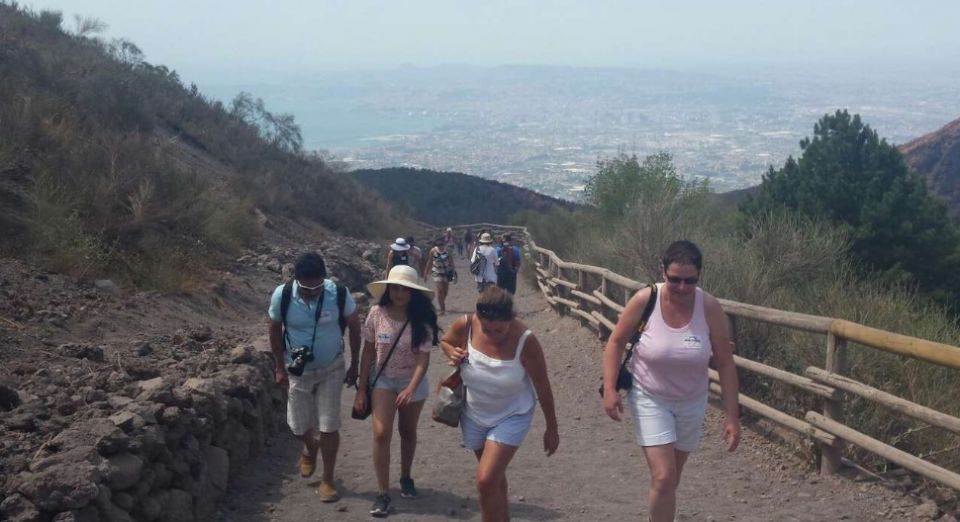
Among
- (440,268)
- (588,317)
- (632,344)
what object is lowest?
(588,317)

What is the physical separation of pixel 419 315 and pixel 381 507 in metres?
1.24

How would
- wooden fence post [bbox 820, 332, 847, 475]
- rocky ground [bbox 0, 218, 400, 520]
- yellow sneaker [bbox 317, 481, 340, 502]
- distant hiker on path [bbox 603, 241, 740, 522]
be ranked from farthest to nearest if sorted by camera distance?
wooden fence post [bbox 820, 332, 847, 475] < yellow sneaker [bbox 317, 481, 340, 502] < distant hiker on path [bbox 603, 241, 740, 522] < rocky ground [bbox 0, 218, 400, 520]

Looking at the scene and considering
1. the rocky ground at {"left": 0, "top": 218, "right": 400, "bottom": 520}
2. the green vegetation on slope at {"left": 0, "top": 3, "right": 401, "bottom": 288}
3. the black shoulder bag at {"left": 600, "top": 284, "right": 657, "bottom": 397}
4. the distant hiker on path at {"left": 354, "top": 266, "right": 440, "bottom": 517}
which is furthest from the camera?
the green vegetation on slope at {"left": 0, "top": 3, "right": 401, "bottom": 288}

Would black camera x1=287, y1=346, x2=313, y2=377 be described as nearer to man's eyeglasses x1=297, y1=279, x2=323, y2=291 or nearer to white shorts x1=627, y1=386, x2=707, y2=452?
man's eyeglasses x1=297, y1=279, x2=323, y2=291

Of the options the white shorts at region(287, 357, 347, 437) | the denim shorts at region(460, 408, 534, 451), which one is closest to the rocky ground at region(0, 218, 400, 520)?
the white shorts at region(287, 357, 347, 437)

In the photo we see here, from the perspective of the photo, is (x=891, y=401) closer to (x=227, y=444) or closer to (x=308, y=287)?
(x=308, y=287)

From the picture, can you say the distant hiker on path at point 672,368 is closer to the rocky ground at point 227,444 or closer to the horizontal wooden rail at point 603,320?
the rocky ground at point 227,444

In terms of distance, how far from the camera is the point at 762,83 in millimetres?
180250

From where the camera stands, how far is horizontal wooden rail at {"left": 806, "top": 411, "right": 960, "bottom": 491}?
19.3 ft

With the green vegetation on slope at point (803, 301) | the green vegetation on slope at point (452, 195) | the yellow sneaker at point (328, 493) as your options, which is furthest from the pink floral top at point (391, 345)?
the green vegetation on slope at point (452, 195)

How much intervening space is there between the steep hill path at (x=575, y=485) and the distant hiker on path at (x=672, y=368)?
164cm

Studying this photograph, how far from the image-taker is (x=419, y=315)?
6430mm

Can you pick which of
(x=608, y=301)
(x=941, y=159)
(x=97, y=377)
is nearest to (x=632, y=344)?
(x=97, y=377)

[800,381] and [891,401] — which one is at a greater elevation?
[891,401]
